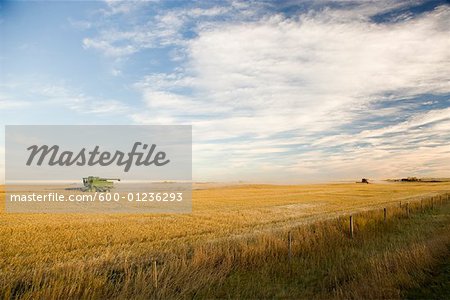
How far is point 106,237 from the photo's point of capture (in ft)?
62.9

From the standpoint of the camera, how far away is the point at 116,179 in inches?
2867

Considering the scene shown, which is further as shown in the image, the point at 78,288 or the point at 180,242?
the point at 180,242

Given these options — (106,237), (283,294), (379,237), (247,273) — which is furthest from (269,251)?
(106,237)

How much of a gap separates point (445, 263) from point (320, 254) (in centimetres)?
408

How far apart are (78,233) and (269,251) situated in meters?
12.1

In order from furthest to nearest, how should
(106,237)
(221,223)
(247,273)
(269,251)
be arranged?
1. (221,223)
2. (106,237)
3. (269,251)
4. (247,273)

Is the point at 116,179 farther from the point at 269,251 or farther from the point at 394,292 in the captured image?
the point at 394,292

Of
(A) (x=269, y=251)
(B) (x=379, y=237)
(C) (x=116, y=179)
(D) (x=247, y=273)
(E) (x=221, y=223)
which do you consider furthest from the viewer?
(C) (x=116, y=179)

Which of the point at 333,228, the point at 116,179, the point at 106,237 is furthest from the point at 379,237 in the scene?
the point at 116,179

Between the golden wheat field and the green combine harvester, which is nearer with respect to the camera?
the golden wheat field

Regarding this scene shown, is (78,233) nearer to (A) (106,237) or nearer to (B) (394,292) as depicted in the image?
(A) (106,237)

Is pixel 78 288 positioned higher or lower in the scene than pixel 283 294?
higher

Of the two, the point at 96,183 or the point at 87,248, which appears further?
the point at 96,183

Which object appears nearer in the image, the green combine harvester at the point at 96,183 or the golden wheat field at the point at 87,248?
the golden wheat field at the point at 87,248
